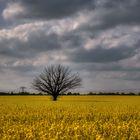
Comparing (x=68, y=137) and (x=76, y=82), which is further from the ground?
(x=76, y=82)

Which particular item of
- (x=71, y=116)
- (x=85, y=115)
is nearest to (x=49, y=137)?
(x=71, y=116)

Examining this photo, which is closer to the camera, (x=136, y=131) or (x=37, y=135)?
(x=37, y=135)

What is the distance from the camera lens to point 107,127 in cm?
1133

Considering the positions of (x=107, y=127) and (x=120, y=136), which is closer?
(x=120, y=136)

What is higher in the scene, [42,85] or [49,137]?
[42,85]

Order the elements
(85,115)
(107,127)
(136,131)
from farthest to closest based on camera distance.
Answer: (85,115) → (107,127) → (136,131)

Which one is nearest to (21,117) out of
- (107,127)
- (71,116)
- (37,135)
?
(71,116)

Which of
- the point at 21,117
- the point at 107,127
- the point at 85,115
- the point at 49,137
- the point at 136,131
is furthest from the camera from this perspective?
the point at 85,115

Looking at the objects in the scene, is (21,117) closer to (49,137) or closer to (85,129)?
(85,129)

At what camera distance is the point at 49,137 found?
343 inches

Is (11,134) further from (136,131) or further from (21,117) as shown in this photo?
(21,117)

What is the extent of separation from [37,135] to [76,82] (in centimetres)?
4990

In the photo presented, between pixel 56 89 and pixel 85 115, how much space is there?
39209 mm

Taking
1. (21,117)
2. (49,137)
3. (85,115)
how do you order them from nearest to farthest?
(49,137)
(21,117)
(85,115)
